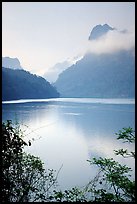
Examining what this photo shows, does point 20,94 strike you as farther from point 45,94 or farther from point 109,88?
point 109,88

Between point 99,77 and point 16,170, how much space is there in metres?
50.9

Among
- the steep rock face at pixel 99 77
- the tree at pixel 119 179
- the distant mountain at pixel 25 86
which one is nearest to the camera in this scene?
the tree at pixel 119 179

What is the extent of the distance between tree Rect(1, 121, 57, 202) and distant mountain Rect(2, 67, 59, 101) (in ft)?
84.0

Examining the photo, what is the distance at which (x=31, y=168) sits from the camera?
1.82 meters

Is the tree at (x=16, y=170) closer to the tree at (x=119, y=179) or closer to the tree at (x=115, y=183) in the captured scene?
the tree at (x=115, y=183)

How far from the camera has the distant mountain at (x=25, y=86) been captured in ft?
94.5

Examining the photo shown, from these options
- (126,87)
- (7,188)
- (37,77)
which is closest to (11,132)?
(7,188)

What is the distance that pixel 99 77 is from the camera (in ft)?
170

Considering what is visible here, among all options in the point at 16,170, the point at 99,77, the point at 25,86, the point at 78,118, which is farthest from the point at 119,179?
the point at 99,77

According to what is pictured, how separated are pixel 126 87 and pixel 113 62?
14.5m

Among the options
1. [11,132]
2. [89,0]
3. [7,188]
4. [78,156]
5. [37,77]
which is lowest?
[78,156]

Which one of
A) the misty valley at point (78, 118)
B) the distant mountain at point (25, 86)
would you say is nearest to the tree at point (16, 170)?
the misty valley at point (78, 118)

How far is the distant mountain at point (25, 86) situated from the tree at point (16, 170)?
25591 mm

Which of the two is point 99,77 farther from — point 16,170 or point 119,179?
point 119,179
